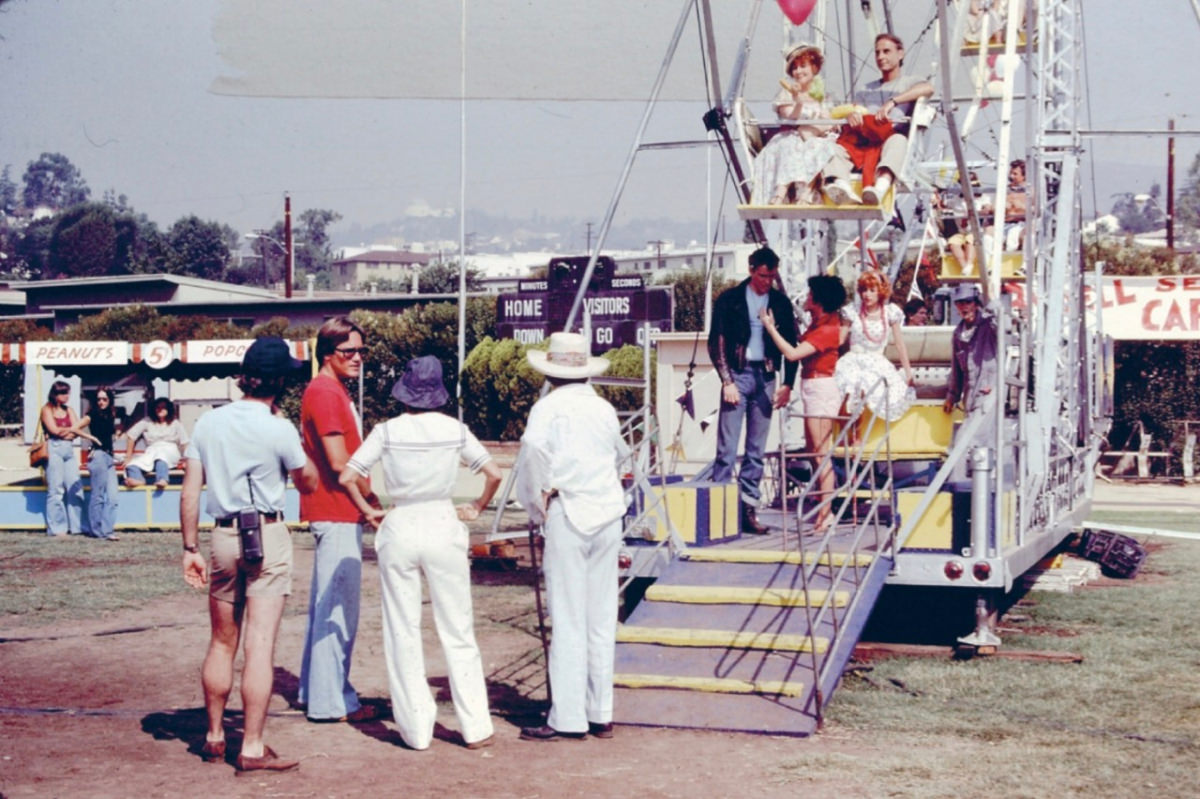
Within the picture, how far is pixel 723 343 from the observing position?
1044 centimetres

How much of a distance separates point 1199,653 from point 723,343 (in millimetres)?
3722

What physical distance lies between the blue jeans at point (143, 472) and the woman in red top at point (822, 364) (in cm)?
1086

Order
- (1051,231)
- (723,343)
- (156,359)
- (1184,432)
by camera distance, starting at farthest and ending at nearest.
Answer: (1184,432), (156,359), (1051,231), (723,343)

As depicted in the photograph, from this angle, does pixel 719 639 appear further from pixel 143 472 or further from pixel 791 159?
pixel 143 472

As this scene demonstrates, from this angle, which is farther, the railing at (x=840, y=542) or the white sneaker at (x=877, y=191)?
the white sneaker at (x=877, y=191)

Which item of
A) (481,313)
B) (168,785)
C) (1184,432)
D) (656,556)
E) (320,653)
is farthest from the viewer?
(481,313)

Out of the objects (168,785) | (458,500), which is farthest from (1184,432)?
(168,785)

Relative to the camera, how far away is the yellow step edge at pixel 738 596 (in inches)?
347

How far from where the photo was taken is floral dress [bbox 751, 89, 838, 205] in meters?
11.1

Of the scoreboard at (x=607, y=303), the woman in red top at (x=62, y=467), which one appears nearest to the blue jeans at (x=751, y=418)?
the scoreboard at (x=607, y=303)

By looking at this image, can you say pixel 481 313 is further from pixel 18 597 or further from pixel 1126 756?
pixel 1126 756

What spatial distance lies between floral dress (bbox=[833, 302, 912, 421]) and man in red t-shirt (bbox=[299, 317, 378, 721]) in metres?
4.15

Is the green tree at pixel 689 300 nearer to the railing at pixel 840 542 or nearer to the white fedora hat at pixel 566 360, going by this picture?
the railing at pixel 840 542

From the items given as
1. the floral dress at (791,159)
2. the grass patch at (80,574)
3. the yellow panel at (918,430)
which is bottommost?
the grass patch at (80,574)
